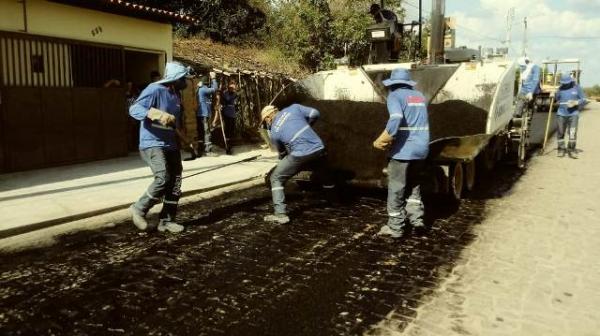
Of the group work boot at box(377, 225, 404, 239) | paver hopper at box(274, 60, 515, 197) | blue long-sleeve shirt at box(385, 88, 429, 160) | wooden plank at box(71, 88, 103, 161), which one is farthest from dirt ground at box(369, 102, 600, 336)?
wooden plank at box(71, 88, 103, 161)

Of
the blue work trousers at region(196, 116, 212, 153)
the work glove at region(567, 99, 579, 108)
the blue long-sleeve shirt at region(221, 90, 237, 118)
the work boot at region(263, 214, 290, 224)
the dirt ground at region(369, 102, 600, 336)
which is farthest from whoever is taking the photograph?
the blue long-sleeve shirt at region(221, 90, 237, 118)

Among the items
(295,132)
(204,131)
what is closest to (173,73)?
→ (295,132)

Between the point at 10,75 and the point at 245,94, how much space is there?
6124 mm

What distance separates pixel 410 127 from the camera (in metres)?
5.03

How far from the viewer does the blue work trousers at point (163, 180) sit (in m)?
5.11

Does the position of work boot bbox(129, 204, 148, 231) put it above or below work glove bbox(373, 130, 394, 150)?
below

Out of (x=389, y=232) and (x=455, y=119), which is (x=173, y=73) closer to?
(x=389, y=232)

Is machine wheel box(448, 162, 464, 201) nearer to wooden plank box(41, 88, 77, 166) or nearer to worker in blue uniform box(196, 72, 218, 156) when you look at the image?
worker in blue uniform box(196, 72, 218, 156)

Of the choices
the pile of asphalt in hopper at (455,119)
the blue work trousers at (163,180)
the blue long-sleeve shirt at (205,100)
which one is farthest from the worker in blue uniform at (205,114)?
the blue work trousers at (163,180)

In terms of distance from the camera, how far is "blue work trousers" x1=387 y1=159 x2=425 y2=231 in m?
5.04

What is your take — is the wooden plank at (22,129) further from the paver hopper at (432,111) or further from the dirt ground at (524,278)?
the dirt ground at (524,278)

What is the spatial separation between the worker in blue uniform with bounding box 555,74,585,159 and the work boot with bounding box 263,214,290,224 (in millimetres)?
7915

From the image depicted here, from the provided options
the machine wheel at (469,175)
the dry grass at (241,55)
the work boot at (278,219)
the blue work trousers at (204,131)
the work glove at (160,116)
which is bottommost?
the work boot at (278,219)

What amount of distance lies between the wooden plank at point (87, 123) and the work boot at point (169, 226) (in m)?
4.85
